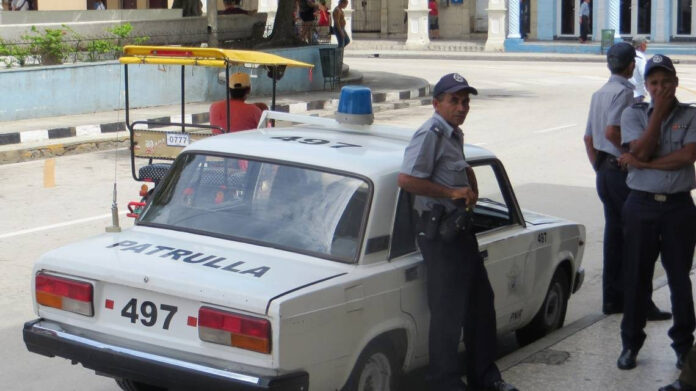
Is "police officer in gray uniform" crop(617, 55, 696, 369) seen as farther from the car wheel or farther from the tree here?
the tree

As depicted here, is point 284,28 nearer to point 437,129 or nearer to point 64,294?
point 437,129

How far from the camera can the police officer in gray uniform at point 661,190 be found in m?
5.71

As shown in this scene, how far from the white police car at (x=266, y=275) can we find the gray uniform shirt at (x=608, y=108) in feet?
3.00

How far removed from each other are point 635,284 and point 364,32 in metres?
44.1

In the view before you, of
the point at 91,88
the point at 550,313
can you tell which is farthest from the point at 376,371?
the point at 91,88

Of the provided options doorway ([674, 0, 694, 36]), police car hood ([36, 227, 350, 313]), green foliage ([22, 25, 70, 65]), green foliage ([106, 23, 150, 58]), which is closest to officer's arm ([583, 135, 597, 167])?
police car hood ([36, 227, 350, 313])

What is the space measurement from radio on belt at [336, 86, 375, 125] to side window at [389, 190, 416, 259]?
1.11 meters

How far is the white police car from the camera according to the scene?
4809 millimetres

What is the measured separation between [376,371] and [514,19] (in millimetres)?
38477

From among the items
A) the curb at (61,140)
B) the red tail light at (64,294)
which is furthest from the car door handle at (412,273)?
the curb at (61,140)

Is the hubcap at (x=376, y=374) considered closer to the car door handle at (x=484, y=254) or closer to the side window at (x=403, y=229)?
→ the side window at (x=403, y=229)

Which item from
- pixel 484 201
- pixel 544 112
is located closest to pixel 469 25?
pixel 544 112

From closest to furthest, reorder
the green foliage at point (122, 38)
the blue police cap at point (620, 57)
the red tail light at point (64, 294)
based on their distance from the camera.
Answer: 1. the red tail light at point (64, 294)
2. the blue police cap at point (620, 57)
3. the green foliage at point (122, 38)

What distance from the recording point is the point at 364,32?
162 feet
